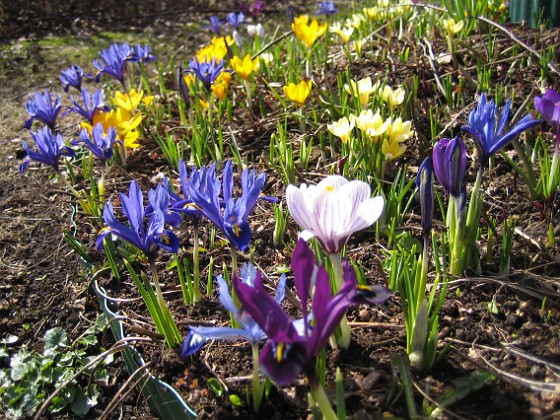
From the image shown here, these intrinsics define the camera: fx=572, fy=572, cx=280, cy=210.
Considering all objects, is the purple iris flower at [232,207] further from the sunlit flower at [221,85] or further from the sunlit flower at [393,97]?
the sunlit flower at [221,85]

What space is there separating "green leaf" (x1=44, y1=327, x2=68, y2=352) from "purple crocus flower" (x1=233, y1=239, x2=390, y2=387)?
1.08m

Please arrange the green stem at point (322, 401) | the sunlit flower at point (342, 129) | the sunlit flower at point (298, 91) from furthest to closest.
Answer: the sunlit flower at point (298, 91), the sunlit flower at point (342, 129), the green stem at point (322, 401)

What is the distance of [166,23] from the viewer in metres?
6.15

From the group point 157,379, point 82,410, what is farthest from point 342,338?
point 82,410

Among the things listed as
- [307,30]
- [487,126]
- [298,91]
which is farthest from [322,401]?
[307,30]

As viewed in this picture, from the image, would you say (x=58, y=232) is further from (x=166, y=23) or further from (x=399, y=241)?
(x=166, y=23)

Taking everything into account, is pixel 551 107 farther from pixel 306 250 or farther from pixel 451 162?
pixel 306 250

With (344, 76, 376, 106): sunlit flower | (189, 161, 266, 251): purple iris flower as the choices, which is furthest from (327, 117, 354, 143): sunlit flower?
(189, 161, 266, 251): purple iris flower

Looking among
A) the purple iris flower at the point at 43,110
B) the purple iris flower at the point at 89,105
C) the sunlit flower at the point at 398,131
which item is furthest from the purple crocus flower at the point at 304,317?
the purple iris flower at the point at 43,110

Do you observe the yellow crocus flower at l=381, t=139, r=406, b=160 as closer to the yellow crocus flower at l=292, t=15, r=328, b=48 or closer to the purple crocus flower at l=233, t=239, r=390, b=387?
the purple crocus flower at l=233, t=239, r=390, b=387

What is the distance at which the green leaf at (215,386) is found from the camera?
155 centimetres

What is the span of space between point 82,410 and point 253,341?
2.66ft

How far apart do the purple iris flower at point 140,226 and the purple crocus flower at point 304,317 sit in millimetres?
456

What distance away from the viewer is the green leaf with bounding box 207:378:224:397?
5.08ft
